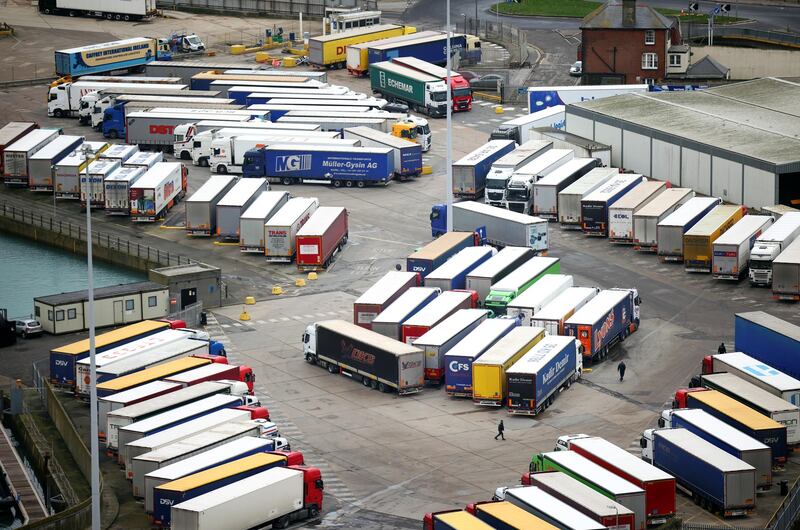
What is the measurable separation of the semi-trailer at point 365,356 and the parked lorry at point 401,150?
40.7 m

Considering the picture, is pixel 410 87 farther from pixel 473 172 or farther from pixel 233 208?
pixel 233 208

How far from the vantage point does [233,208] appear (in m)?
116

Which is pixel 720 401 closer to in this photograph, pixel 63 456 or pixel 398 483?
pixel 398 483

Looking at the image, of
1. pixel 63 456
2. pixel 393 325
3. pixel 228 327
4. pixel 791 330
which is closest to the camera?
pixel 63 456

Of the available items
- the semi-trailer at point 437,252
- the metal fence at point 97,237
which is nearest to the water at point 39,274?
the metal fence at point 97,237

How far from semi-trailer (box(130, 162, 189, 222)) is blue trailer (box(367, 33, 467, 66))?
44.5 m

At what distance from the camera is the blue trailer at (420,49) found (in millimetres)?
168000

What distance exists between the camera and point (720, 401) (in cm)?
7938

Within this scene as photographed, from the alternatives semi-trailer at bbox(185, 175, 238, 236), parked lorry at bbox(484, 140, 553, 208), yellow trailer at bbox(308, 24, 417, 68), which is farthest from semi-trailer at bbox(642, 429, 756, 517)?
yellow trailer at bbox(308, 24, 417, 68)

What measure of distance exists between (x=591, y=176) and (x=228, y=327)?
3467cm

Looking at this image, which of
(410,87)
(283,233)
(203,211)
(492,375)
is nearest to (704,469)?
(492,375)

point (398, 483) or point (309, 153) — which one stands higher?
point (309, 153)

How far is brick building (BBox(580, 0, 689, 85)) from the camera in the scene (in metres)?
156

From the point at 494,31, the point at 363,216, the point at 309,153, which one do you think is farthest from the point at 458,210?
the point at 494,31
